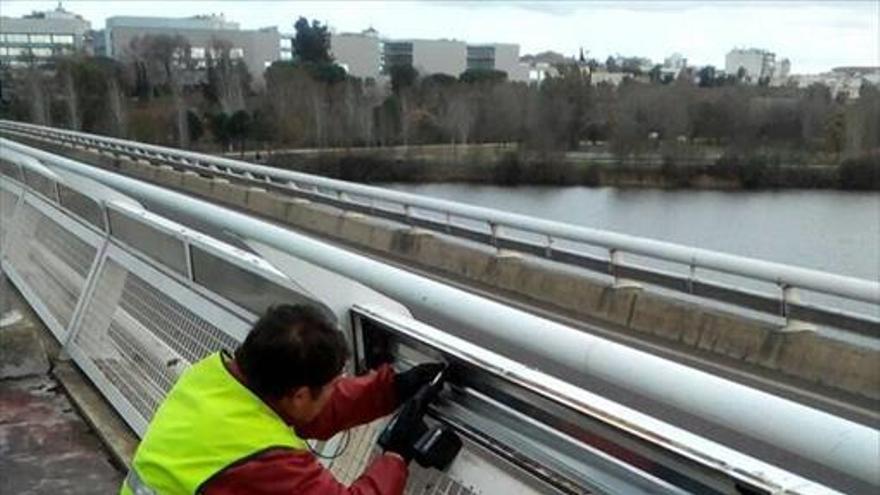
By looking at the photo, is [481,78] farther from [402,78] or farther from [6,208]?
[6,208]

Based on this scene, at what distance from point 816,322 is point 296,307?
7.37 meters

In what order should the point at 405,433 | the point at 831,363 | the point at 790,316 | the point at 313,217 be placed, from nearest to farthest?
the point at 405,433 < the point at 831,363 < the point at 790,316 < the point at 313,217

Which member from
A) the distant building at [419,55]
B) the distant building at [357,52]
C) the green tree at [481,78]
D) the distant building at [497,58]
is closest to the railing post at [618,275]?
the green tree at [481,78]

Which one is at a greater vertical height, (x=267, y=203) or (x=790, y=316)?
(x=790, y=316)

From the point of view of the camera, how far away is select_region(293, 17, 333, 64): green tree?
124m

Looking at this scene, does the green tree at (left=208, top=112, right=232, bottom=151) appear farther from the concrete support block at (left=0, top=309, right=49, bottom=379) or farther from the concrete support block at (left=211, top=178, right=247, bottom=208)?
Result: the concrete support block at (left=0, top=309, right=49, bottom=379)

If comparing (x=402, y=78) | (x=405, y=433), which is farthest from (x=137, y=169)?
(x=402, y=78)

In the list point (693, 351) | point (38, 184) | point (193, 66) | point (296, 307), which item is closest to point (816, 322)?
point (693, 351)

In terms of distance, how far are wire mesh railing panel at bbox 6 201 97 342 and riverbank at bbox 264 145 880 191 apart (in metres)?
43.7

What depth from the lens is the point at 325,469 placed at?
2277 mm

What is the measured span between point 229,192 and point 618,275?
631 inches

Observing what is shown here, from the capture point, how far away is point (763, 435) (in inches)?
62.1

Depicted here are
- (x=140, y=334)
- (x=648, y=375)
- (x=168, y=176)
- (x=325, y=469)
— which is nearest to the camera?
(x=648, y=375)

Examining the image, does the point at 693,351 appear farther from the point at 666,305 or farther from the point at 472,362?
the point at 472,362
